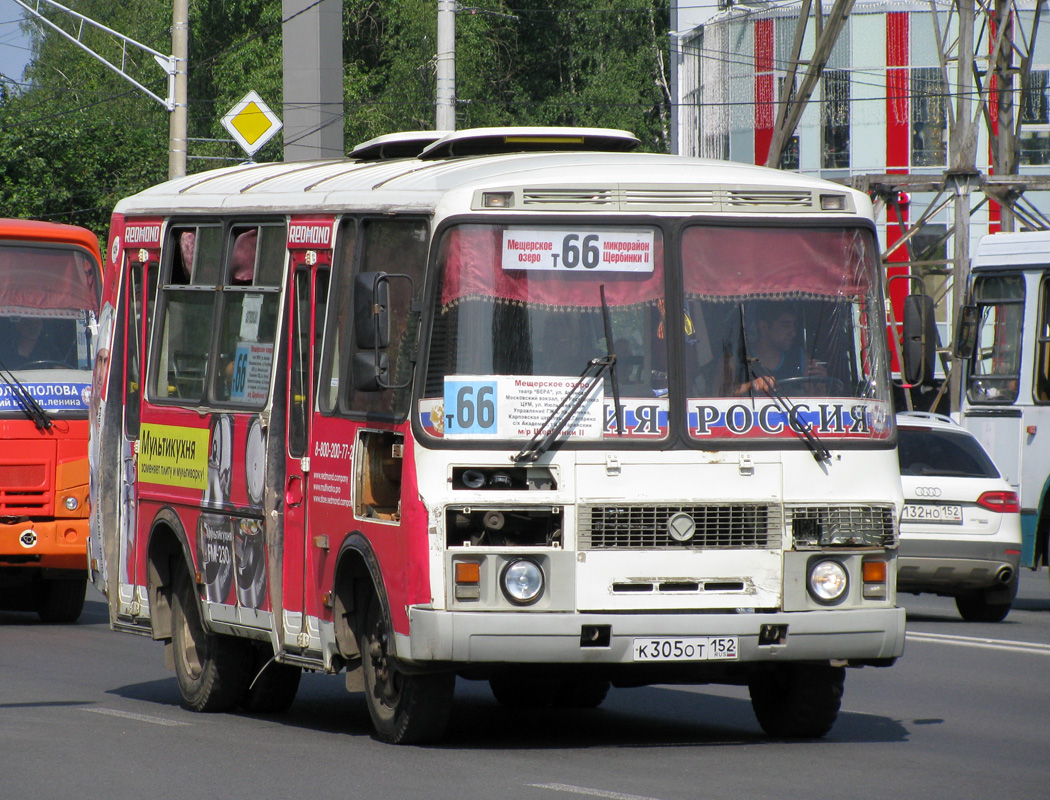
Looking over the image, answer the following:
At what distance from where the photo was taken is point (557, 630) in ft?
26.3

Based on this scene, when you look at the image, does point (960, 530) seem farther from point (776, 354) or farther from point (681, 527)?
point (681, 527)

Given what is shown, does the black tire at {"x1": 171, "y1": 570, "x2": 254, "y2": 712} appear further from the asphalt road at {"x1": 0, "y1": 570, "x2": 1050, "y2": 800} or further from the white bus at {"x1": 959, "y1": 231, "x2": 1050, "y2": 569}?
the white bus at {"x1": 959, "y1": 231, "x2": 1050, "y2": 569}

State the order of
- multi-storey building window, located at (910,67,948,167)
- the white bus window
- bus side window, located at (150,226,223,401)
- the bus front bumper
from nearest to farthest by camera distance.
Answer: the bus front bumper < bus side window, located at (150,226,223,401) < the white bus window < multi-storey building window, located at (910,67,948,167)

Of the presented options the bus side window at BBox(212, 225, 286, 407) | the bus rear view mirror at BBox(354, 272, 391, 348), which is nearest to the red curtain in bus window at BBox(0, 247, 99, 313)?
the bus side window at BBox(212, 225, 286, 407)

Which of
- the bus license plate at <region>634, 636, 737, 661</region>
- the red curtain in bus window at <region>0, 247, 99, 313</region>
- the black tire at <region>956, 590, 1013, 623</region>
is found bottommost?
the black tire at <region>956, 590, 1013, 623</region>

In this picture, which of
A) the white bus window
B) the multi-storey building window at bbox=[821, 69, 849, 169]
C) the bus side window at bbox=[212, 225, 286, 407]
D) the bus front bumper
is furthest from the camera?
the multi-storey building window at bbox=[821, 69, 849, 169]

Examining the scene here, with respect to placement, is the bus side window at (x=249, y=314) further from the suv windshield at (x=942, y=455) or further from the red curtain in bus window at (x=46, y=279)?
the suv windshield at (x=942, y=455)

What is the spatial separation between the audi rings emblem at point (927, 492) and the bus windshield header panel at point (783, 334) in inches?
284

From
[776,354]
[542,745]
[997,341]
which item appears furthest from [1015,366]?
[542,745]

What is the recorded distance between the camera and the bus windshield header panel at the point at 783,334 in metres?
8.31

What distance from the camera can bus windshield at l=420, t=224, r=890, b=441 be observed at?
8109mm

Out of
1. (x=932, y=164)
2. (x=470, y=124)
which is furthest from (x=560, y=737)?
(x=470, y=124)

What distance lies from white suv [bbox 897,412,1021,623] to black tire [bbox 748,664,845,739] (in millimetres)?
6222

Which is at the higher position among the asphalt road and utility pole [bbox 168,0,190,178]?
utility pole [bbox 168,0,190,178]
